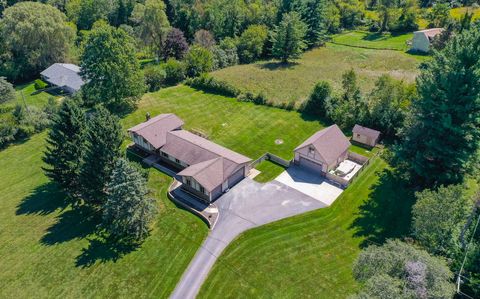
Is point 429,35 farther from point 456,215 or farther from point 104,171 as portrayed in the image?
A: point 104,171

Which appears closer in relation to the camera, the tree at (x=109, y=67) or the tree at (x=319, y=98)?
the tree at (x=319, y=98)

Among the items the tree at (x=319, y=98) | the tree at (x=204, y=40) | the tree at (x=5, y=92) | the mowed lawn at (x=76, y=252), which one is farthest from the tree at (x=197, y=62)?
the mowed lawn at (x=76, y=252)

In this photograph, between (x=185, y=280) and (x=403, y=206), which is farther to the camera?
(x=403, y=206)

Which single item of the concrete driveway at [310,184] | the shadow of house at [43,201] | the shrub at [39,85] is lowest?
the shrub at [39,85]

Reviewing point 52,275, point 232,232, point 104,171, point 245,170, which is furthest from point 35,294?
point 245,170

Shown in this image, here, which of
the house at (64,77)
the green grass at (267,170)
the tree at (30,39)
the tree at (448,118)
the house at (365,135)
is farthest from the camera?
the tree at (30,39)

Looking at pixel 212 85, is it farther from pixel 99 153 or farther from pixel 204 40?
pixel 99 153

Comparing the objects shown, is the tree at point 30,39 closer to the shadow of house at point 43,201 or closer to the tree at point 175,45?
the tree at point 175,45
